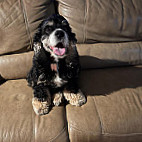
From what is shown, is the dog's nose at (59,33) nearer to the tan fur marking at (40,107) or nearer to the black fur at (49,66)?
the black fur at (49,66)

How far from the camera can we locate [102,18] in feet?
5.73

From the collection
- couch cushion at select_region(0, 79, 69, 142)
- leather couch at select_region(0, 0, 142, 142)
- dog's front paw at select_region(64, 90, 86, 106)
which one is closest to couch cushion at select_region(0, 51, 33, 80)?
leather couch at select_region(0, 0, 142, 142)

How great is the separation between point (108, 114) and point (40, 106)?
0.57m

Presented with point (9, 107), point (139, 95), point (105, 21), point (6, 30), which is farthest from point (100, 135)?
point (6, 30)

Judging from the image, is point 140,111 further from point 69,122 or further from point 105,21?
point 105,21

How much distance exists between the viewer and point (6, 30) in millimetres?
1613

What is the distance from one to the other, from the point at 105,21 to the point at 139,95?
0.95 meters

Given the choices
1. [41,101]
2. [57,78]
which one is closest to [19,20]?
[57,78]

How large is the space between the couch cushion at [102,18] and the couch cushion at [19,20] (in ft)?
0.88

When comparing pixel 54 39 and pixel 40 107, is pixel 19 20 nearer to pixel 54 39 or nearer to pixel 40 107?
pixel 54 39

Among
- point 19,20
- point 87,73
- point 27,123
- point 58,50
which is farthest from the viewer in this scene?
point 87,73

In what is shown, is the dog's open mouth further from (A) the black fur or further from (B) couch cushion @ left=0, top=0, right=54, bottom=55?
(B) couch cushion @ left=0, top=0, right=54, bottom=55

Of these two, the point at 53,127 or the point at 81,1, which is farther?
the point at 81,1

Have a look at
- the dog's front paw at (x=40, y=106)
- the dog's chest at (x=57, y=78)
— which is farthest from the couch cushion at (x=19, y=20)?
the dog's front paw at (x=40, y=106)
